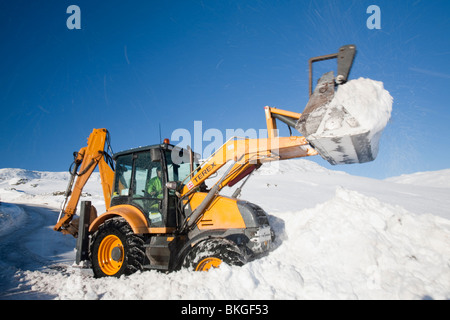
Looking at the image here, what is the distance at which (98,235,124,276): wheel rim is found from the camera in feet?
15.2

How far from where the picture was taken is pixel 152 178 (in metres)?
4.87

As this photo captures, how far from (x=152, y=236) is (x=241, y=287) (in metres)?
2.19

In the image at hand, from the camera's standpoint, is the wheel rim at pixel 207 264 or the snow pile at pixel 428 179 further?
Answer: the snow pile at pixel 428 179

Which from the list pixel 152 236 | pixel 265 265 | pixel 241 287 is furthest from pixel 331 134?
pixel 152 236

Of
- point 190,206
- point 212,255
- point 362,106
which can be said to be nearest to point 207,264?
point 212,255

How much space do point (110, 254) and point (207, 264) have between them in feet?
6.91

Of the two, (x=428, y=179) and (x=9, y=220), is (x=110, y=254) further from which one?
(x=428, y=179)

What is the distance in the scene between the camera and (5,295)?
4.04m

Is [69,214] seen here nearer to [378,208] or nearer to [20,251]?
[20,251]

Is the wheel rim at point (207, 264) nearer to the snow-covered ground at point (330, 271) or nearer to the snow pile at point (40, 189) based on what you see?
the snow-covered ground at point (330, 271)

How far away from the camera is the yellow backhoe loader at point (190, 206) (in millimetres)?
3363

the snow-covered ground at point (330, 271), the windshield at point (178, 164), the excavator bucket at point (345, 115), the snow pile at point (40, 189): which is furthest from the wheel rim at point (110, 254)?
the snow pile at point (40, 189)

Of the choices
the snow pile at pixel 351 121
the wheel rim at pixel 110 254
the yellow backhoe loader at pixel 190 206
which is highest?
the snow pile at pixel 351 121
